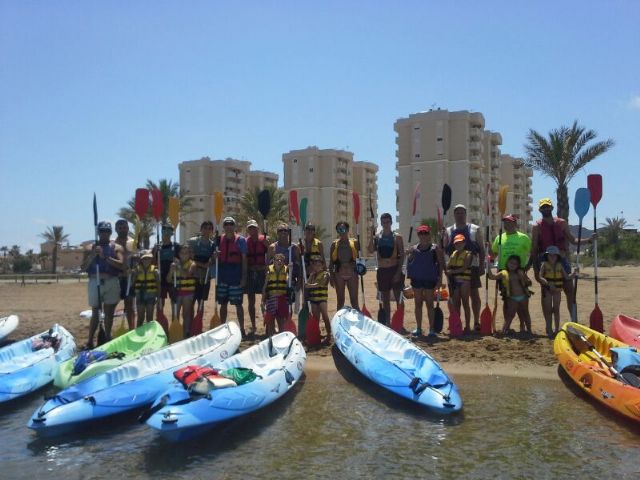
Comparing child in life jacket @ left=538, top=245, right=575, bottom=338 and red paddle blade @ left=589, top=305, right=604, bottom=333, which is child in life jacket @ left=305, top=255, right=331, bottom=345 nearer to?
child in life jacket @ left=538, top=245, right=575, bottom=338

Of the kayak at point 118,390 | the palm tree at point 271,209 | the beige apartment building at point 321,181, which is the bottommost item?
the kayak at point 118,390

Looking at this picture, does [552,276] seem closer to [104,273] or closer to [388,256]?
[388,256]

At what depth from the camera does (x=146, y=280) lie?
365 inches

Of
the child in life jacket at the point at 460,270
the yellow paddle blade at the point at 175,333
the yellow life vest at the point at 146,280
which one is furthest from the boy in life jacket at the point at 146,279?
the child in life jacket at the point at 460,270

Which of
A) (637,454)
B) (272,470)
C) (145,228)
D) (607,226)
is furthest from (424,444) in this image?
(607,226)

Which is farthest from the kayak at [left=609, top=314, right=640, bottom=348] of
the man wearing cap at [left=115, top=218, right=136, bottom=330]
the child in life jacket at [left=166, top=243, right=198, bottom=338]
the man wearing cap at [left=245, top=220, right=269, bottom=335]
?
the man wearing cap at [left=115, top=218, right=136, bottom=330]

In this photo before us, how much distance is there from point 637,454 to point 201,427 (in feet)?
12.4

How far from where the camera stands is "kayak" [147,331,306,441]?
5.04 meters

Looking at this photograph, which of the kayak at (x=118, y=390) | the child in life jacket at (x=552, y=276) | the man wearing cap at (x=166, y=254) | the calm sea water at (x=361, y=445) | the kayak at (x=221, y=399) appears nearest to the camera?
the calm sea water at (x=361, y=445)

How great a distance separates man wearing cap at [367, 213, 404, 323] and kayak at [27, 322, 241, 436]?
283 centimetres

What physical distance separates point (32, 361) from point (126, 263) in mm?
2168

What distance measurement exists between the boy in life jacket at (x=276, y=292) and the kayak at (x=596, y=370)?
3946 mm

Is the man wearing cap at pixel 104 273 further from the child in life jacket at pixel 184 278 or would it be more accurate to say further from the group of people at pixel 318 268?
the child in life jacket at pixel 184 278

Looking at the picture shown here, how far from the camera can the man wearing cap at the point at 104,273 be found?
9.11 metres
